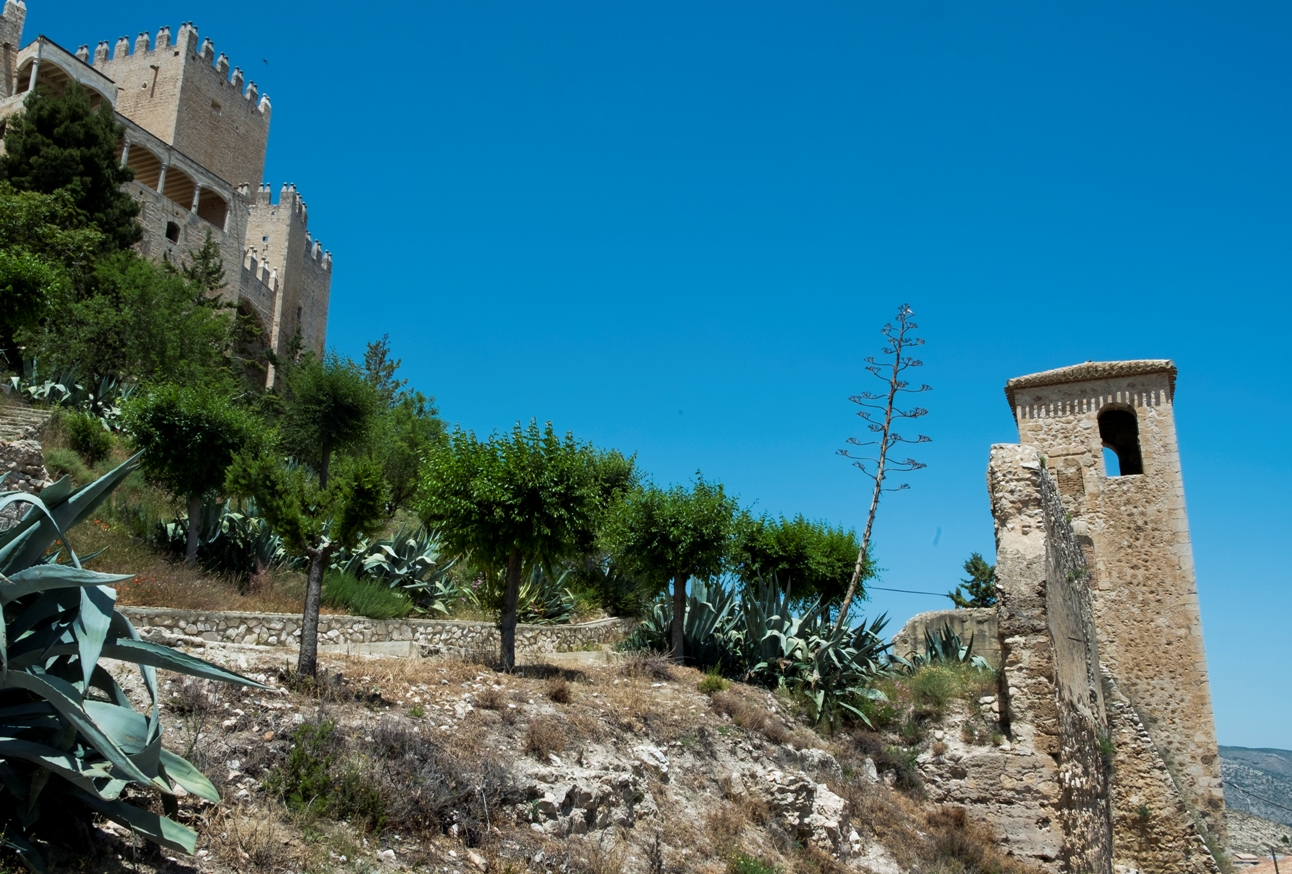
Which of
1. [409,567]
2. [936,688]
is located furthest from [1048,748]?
[409,567]

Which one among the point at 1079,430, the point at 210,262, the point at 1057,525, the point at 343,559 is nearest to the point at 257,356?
the point at 210,262

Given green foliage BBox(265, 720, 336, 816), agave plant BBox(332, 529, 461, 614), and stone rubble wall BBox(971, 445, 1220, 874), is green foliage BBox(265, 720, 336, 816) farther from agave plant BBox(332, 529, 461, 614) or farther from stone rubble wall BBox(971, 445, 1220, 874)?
agave plant BBox(332, 529, 461, 614)

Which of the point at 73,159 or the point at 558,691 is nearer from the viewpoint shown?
the point at 558,691

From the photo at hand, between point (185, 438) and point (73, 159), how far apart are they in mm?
18951

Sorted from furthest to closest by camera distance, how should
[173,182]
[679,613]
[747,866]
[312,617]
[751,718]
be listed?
1. [173,182]
2. [679,613]
3. [751,718]
4. [312,617]
5. [747,866]

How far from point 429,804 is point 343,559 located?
9552 mm

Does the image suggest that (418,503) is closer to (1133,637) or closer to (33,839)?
(33,839)

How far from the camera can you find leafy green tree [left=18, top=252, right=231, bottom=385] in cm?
2192

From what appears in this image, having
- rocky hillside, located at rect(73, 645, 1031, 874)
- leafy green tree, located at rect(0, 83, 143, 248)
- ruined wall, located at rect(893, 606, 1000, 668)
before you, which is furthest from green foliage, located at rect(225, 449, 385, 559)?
leafy green tree, located at rect(0, 83, 143, 248)

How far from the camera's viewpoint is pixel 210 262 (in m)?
36.3

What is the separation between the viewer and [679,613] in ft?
46.1

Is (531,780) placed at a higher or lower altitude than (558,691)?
lower

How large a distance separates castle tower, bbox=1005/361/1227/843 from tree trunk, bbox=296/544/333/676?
15.0 m

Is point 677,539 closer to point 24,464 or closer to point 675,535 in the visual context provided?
point 675,535
